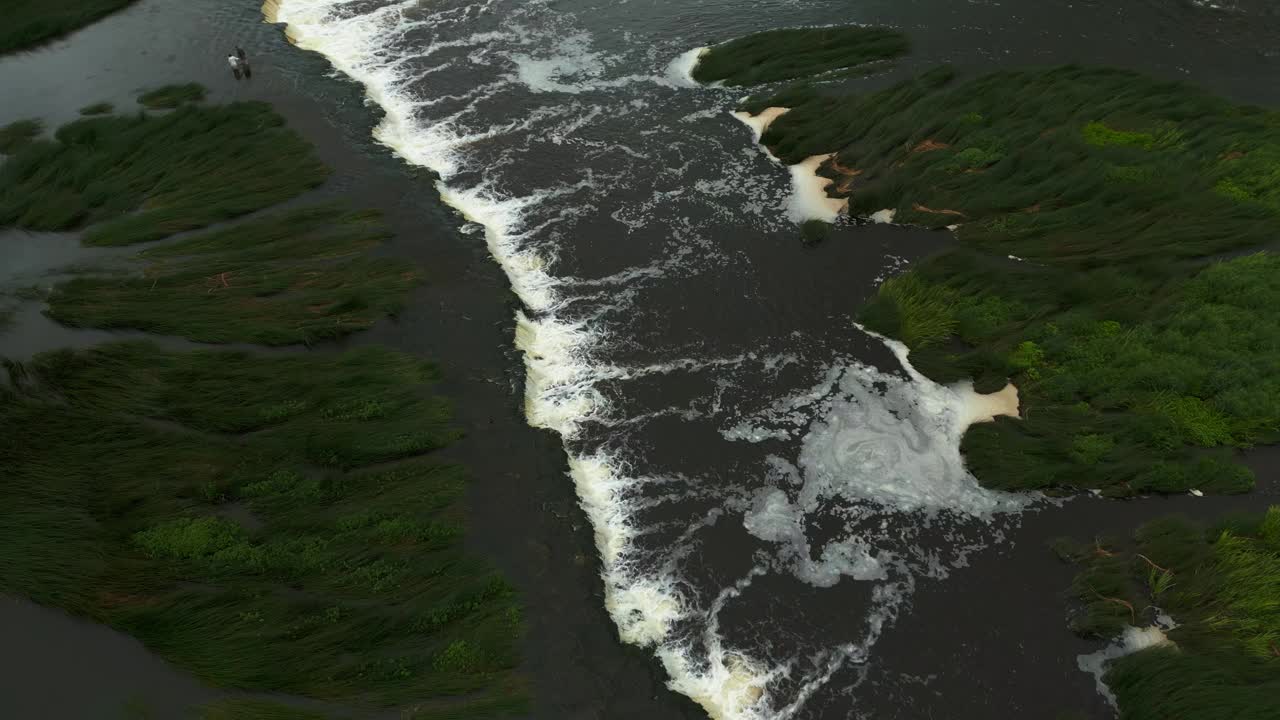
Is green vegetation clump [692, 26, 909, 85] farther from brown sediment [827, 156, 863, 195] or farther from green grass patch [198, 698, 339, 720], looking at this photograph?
green grass patch [198, 698, 339, 720]

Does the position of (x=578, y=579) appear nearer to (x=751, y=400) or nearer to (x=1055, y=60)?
(x=751, y=400)

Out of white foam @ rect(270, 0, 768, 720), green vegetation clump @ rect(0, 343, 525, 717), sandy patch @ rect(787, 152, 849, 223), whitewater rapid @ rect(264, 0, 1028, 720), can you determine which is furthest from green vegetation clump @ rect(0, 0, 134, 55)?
sandy patch @ rect(787, 152, 849, 223)

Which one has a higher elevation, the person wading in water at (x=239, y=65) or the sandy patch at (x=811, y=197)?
the person wading in water at (x=239, y=65)

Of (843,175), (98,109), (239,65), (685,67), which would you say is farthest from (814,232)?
(98,109)

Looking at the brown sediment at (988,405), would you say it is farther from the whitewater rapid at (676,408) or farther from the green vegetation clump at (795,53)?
the green vegetation clump at (795,53)

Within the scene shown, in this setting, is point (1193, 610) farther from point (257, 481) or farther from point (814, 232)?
point (257, 481)

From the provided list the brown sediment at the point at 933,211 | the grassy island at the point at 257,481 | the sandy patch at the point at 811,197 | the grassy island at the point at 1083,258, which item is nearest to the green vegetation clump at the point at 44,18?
the grassy island at the point at 257,481
